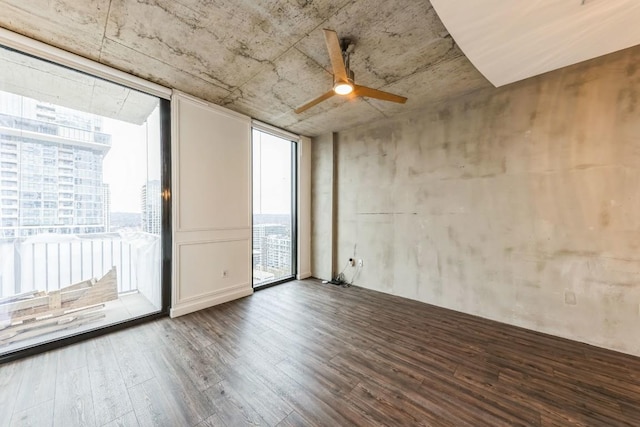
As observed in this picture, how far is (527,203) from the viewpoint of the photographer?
A: 2.84 metres

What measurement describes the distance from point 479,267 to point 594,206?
4.21ft

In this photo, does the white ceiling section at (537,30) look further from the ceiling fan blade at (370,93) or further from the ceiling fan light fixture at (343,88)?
the ceiling fan light fixture at (343,88)

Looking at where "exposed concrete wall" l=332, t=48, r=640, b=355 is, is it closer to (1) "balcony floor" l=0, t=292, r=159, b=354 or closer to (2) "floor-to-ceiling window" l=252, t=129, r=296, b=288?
(2) "floor-to-ceiling window" l=252, t=129, r=296, b=288

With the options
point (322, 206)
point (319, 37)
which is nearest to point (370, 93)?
point (319, 37)

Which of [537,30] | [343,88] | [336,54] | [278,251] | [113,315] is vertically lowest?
[113,315]

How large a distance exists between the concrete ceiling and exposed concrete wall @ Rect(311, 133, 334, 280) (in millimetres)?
1642

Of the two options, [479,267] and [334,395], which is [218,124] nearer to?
[334,395]

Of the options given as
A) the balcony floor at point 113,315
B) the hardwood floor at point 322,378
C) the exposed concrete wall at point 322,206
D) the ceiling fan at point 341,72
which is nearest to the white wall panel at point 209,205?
the balcony floor at point 113,315

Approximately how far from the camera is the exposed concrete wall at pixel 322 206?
15.6ft

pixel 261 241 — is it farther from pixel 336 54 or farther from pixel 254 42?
pixel 336 54

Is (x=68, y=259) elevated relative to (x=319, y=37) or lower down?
lower down

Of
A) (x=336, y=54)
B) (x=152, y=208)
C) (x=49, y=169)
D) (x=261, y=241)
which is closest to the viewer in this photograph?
(x=336, y=54)

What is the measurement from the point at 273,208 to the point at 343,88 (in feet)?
9.53

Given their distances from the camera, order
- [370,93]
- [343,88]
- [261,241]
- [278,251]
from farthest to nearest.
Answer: [278,251]
[261,241]
[370,93]
[343,88]
